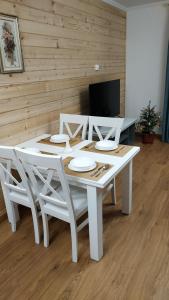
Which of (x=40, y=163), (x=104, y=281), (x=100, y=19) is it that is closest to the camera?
(x=40, y=163)

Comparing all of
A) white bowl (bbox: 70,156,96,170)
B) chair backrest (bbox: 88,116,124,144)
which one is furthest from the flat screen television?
white bowl (bbox: 70,156,96,170)

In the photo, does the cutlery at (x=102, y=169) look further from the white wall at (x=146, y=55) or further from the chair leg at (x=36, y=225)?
the white wall at (x=146, y=55)

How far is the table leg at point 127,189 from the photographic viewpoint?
2090mm

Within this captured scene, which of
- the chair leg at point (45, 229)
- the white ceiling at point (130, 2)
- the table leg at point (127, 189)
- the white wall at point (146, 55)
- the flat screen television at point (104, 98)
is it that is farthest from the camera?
the white wall at point (146, 55)

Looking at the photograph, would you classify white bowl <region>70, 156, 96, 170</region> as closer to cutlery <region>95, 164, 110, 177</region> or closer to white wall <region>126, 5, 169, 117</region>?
cutlery <region>95, 164, 110, 177</region>

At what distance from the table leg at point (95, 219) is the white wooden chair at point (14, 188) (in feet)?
1.61

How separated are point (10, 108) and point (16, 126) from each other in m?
0.19

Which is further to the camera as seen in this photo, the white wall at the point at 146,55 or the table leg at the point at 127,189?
the white wall at the point at 146,55

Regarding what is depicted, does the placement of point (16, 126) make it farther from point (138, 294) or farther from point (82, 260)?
point (138, 294)

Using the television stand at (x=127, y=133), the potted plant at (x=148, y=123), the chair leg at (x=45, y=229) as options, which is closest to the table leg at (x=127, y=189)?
the chair leg at (x=45, y=229)

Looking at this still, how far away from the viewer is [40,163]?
1450mm

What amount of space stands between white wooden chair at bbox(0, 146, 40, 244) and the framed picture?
86cm

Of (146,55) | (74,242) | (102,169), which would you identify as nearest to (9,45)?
(102,169)

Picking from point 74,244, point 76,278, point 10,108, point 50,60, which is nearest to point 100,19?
point 50,60
